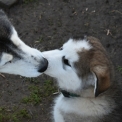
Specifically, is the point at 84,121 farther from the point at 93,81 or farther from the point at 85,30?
the point at 85,30

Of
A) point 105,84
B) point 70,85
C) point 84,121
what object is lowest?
point 84,121

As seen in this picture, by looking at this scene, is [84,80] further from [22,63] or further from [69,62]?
[22,63]

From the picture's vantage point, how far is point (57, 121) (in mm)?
4230

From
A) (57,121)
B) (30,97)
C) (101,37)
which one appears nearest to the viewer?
(57,121)

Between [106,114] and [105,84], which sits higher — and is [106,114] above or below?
below

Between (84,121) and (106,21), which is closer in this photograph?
(84,121)

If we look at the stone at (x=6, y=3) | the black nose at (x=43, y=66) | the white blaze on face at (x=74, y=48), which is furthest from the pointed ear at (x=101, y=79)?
the stone at (x=6, y=3)

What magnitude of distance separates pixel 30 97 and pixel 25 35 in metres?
1.00

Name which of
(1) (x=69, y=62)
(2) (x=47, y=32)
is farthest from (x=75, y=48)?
(2) (x=47, y=32)

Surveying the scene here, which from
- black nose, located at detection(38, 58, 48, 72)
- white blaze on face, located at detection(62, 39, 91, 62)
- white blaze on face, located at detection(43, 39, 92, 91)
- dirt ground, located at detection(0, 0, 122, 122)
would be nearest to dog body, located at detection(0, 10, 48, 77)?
black nose, located at detection(38, 58, 48, 72)

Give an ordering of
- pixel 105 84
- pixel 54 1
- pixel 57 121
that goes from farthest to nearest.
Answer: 1. pixel 54 1
2. pixel 57 121
3. pixel 105 84

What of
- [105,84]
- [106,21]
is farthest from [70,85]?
[106,21]

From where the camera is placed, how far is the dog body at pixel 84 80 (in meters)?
3.80

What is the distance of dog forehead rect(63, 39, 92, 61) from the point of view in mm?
3816
